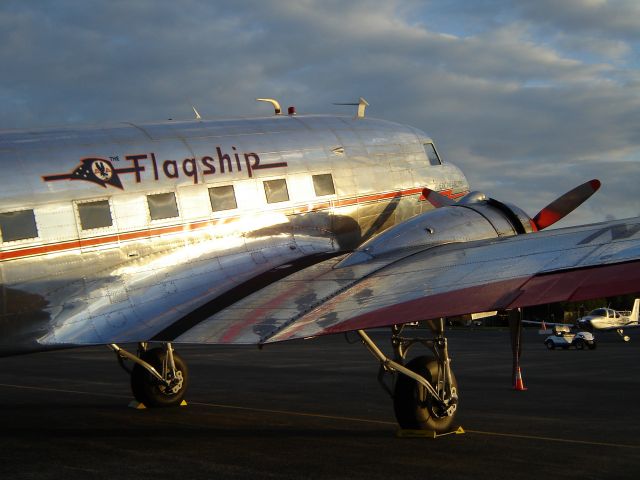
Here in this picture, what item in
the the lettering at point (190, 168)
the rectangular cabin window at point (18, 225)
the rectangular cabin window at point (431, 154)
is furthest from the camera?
the rectangular cabin window at point (431, 154)

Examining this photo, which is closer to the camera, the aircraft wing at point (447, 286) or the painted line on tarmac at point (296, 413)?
the aircraft wing at point (447, 286)

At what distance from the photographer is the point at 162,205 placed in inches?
521

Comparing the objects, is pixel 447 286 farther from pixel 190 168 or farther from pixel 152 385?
pixel 152 385

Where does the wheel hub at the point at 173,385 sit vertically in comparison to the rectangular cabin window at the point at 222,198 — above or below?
below

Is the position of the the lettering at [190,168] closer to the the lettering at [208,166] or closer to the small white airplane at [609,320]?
the the lettering at [208,166]

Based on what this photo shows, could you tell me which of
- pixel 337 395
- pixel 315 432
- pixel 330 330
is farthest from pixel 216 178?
pixel 337 395

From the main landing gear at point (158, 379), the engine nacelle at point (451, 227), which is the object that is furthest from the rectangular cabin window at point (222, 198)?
the main landing gear at point (158, 379)

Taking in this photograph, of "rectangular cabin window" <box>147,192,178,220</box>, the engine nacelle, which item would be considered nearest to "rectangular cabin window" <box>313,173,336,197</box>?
the engine nacelle

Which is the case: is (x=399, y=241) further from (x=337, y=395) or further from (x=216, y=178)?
(x=337, y=395)

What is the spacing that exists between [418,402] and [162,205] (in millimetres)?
4984

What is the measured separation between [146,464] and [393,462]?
320 cm

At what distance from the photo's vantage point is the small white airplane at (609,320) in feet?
185

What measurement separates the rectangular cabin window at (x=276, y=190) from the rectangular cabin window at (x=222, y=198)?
67 cm

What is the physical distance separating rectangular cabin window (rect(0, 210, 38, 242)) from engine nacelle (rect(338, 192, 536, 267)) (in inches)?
176
